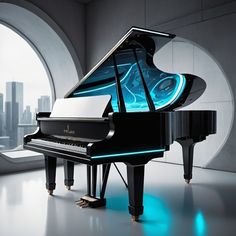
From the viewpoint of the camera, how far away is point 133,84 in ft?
10.00

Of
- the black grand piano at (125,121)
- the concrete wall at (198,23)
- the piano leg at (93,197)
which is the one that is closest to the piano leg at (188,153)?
the black grand piano at (125,121)

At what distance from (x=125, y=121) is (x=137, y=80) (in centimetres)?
83

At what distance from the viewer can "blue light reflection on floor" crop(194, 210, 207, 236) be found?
2.22m

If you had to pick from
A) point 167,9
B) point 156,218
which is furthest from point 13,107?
point 156,218

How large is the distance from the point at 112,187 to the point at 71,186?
0.53 metres

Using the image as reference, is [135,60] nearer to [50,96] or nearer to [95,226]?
[95,226]

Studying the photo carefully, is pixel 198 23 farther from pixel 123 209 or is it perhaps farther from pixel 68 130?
pixel 123 209

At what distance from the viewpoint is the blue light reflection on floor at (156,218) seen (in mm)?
2273

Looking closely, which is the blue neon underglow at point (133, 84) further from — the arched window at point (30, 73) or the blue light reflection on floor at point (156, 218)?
the arched window at point (30, 73)

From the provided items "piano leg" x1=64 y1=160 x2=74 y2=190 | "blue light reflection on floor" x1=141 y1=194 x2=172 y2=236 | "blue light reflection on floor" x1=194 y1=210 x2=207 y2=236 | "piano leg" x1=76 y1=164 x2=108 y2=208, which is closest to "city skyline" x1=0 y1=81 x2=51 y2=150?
"piano leg" x1=64 y1=160 x2=74 y2=190

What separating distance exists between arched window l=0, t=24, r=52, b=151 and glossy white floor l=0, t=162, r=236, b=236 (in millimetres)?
1711

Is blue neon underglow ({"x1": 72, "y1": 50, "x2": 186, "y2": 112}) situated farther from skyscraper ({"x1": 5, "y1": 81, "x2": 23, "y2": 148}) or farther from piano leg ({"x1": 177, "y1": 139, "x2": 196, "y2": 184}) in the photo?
skyscraper ({"x1": 5, "y1": 81, "x2": 23, "y2": 148})

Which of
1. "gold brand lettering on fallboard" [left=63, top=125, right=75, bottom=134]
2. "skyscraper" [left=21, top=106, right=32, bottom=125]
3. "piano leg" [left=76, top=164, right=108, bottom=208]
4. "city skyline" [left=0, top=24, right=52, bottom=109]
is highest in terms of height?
"city skyline" [left=0, top=24, right=52, bottom=109]

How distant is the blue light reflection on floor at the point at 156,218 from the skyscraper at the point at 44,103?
3.74 m
